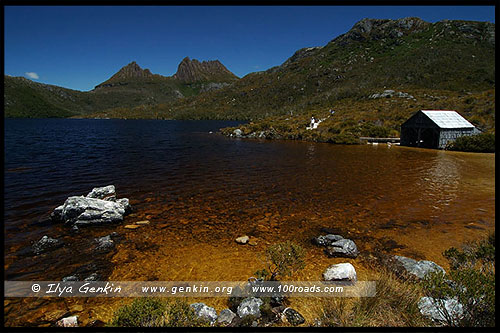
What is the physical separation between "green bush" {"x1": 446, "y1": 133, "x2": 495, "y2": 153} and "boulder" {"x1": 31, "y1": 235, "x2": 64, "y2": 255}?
43.4m

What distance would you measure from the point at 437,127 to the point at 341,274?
37564mm

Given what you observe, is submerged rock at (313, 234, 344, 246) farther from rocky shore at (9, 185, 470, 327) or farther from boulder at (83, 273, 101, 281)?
Result: boulder at (83, 273, 101, 281)

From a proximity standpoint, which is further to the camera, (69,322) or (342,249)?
(342,249)

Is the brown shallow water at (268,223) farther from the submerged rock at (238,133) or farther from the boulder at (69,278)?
the submerged rock at (238,133)

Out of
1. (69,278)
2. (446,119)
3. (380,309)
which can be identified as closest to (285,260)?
(380,309)

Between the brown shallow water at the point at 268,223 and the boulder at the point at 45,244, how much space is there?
43 cm

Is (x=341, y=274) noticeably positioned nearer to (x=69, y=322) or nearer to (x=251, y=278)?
(x=251, y=278)

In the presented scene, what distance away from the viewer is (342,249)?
798 cm

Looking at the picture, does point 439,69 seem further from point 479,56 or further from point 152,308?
point 152,308

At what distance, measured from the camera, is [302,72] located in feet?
552

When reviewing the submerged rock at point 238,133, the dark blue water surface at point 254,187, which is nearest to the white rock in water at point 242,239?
the dark blue water surface at point 254,187

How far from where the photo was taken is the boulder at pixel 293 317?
4.75 meters

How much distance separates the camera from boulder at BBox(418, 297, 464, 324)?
4.19 m

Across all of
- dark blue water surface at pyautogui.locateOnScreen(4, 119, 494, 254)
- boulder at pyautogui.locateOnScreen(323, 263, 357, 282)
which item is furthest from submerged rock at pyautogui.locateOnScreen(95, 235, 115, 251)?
boulder at pyautogui.locateOnScreen(323, 263, 357, 282)
